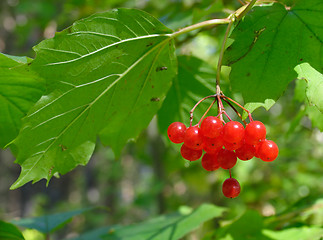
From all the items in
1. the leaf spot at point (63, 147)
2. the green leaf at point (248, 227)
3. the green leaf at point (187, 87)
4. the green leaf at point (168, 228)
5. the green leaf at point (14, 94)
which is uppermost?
the green leaf at point (14, 94)

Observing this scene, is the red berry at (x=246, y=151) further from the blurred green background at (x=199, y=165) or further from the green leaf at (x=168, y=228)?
the green leaf at (x=168, y=228)

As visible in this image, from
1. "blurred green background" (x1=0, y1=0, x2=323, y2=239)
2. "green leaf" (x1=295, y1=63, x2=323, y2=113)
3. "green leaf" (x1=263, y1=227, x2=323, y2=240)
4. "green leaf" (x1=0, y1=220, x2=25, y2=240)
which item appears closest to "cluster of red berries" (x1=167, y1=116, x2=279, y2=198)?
"green leaf" (x1=295, y1=63, x2=323, y2=113)

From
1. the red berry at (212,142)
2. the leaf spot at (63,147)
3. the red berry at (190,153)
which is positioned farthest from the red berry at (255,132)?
the leaf spot at (63,147)

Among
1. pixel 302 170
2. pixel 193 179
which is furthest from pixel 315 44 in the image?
pixel 302 170

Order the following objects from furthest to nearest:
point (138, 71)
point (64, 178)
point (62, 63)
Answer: point (64, 178) → point (138, 71) → point (62, 63)

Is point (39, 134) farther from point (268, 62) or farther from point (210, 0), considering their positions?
point (210, 0)

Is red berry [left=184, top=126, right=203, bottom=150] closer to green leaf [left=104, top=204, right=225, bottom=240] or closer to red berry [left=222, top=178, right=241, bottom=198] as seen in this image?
red berry [left=222, top=178, right=241, bottom=198]
